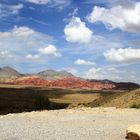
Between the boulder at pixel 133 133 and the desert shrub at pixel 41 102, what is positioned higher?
the desert shrub at pixel 41 102

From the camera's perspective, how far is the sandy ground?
20688mm

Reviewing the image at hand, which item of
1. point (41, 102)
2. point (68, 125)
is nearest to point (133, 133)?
point (68, 125)

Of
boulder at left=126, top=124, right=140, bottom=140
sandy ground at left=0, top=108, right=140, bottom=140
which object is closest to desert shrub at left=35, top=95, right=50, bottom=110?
sandy ground at left=0, top=108, right=140, bottom=140

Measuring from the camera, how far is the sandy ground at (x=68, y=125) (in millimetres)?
20688

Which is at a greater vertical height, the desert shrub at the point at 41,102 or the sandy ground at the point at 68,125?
the desert shrub at the point at 41,102

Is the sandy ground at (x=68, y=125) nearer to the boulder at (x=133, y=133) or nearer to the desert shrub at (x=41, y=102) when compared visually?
the boulder at (x=133, y=133)

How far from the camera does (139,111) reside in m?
35.8

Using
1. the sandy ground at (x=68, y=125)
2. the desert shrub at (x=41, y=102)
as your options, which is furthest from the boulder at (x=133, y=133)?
the desert shrub at (x=41, y=102)

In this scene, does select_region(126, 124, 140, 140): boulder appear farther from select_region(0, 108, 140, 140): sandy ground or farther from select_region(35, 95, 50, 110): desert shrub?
select_region(35, 95, 50, 110): desert shrub

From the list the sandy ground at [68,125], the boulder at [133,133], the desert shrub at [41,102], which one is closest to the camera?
the boulder at [133,133]

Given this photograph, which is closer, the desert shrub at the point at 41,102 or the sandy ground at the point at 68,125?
the sandy ground at the point at 68,125

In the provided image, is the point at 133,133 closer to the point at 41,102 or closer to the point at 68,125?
the point at 68,125

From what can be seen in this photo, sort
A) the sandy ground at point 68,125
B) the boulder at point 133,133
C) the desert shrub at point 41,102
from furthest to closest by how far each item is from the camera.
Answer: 1. the desert shrub at point 41,102
2. the sandy ground at point 68,125
3. the boulder at point 133,133

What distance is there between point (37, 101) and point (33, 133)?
63025 millimetres
